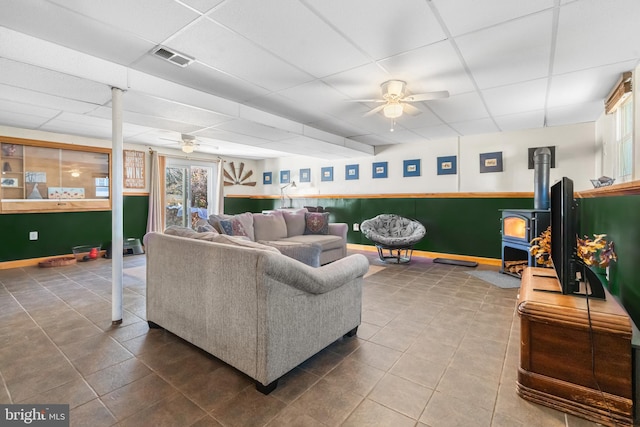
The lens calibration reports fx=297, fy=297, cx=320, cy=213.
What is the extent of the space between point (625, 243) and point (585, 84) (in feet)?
6.96

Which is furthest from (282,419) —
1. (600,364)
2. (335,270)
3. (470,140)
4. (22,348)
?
(470,140)

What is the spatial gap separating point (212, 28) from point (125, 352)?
2.50 meters

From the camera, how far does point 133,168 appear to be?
21.0ft

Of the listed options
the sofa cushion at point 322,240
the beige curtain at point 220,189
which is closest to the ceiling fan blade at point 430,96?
the sofa cushion at point 322,240

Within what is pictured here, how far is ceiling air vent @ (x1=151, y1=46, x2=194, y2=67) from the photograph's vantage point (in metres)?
2.48

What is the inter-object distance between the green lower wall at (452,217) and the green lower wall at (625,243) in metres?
2.72

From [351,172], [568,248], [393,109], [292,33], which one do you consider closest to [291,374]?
[568,248]

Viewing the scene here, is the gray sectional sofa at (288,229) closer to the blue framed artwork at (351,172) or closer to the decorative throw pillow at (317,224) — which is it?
the decorative throw pillow at (317,224)

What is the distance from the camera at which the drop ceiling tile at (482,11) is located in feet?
6.24

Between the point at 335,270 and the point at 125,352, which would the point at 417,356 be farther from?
the point at 125,352

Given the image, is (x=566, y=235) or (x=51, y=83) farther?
(x=51, y=83)

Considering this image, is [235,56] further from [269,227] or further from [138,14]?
[269,227]

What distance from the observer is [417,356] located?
7.23ft

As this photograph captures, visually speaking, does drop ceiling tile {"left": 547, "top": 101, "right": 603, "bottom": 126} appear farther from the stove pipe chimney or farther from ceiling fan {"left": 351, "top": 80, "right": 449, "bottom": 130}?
ceiling fan {"left": 351, "top": 80, "right": 449, "bottom": 130}
